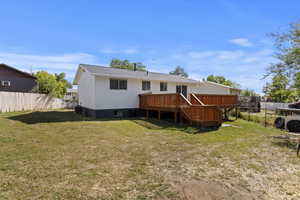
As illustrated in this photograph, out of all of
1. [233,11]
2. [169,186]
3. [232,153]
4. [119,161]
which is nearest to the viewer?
[169,186]

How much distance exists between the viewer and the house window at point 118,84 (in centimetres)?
1187

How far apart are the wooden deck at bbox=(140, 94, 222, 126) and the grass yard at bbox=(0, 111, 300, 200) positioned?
2.83 meters

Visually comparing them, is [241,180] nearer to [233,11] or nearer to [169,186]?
[169,186]

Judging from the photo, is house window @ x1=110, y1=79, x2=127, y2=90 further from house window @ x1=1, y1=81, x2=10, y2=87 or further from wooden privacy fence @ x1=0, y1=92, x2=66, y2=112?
house window @ x1=1, y1=81, x2=10, y2=87

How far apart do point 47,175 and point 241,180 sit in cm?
389

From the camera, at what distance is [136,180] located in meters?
2.95

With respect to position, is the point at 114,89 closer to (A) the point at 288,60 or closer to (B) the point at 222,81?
(A) the point at 288,60

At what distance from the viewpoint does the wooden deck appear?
8289 millimetres

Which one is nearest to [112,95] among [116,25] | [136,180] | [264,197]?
[116,25]

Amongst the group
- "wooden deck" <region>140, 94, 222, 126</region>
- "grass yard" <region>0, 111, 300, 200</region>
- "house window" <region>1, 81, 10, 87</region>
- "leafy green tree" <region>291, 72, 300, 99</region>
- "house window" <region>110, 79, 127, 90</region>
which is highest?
"house window" <region>1, 81, 10, 87</region>

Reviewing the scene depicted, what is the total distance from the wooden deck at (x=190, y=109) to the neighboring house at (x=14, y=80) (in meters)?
19.4

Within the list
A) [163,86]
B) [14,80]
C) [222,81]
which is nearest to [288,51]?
[163,86]

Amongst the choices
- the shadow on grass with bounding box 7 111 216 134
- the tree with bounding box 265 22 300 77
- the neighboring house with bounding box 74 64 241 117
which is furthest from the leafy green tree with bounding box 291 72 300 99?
the neighboring house with bounding box 74 64 241 117

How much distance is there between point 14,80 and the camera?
64.8 ft
